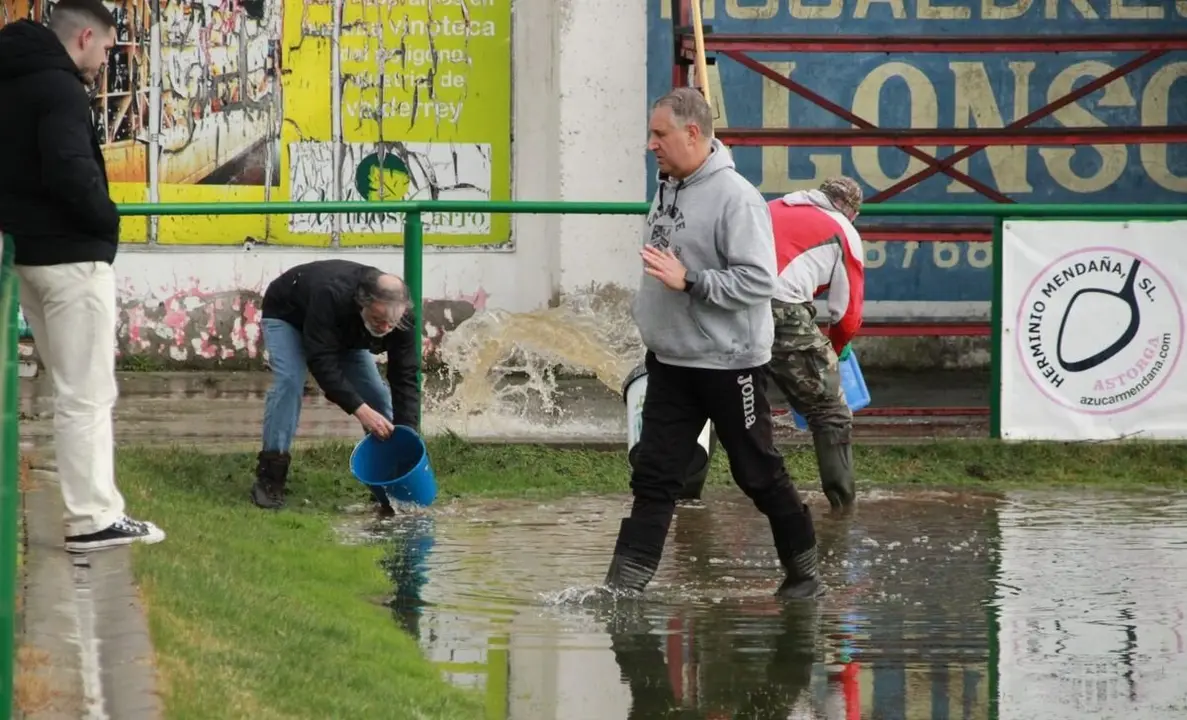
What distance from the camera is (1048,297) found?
34.5ft

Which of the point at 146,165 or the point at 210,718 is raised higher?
the point at 146,165

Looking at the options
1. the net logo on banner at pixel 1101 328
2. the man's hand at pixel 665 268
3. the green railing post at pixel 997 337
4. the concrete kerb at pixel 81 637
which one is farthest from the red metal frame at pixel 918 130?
the concrete kerb at pixel 81 637

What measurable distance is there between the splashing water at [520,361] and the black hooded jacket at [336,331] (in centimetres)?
128

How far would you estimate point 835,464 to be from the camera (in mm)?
9352

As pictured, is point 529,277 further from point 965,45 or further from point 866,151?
point 965,45

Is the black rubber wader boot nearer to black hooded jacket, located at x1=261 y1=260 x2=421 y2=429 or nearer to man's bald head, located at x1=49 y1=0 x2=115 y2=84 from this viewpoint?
black hooded jacket, located at x1=261 y1=260 x2=421 y2=429

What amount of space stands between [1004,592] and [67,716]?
386cm

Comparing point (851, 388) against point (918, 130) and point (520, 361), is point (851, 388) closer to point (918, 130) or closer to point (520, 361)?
point (520, 361)

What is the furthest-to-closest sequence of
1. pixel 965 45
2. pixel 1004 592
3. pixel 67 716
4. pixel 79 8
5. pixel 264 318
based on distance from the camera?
pixel 965 45
pixel 264 318
pixel 1004 592
pixel 79 8
pixel 67 716

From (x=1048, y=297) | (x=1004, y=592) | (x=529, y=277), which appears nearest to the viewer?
(x=1004, y=592)

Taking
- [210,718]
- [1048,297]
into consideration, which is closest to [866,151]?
[1048,297]

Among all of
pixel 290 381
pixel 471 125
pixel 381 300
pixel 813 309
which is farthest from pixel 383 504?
pixel 471 125

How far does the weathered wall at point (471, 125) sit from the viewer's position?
1437 centimetres

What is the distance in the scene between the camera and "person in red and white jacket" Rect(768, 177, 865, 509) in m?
9.22
